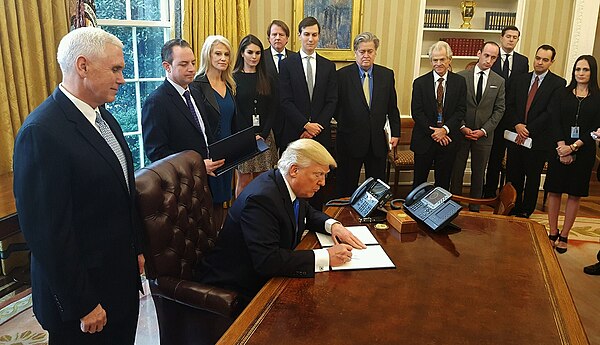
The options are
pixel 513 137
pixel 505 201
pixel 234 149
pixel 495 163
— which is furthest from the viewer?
pixel 495 163

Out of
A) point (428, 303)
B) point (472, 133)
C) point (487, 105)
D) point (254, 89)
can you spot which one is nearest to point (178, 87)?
point (254, 89)

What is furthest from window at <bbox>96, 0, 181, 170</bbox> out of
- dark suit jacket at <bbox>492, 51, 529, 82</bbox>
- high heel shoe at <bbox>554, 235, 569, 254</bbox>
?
high heel shoe at <bbox>554, 235, 569, 254</bbox>

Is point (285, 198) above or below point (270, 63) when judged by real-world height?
below

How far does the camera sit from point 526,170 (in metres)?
4.64

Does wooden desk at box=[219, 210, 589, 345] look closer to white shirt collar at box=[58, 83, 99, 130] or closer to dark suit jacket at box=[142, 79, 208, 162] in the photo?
white shirt collar at box=[58, 83, 99, 130]

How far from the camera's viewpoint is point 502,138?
4.84m

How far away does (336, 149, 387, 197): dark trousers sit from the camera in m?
4.26

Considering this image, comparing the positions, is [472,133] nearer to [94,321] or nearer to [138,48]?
[138,48]

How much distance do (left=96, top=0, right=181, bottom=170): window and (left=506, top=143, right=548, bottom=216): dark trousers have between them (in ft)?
10.7

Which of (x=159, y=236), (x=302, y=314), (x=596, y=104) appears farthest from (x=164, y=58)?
(x=596, y=104)

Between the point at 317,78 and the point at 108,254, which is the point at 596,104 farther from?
the point at 108,254

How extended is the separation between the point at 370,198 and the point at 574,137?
2.29m

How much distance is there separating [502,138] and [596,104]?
1.12 meters

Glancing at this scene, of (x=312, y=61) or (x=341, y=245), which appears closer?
(x=341, y=245)
